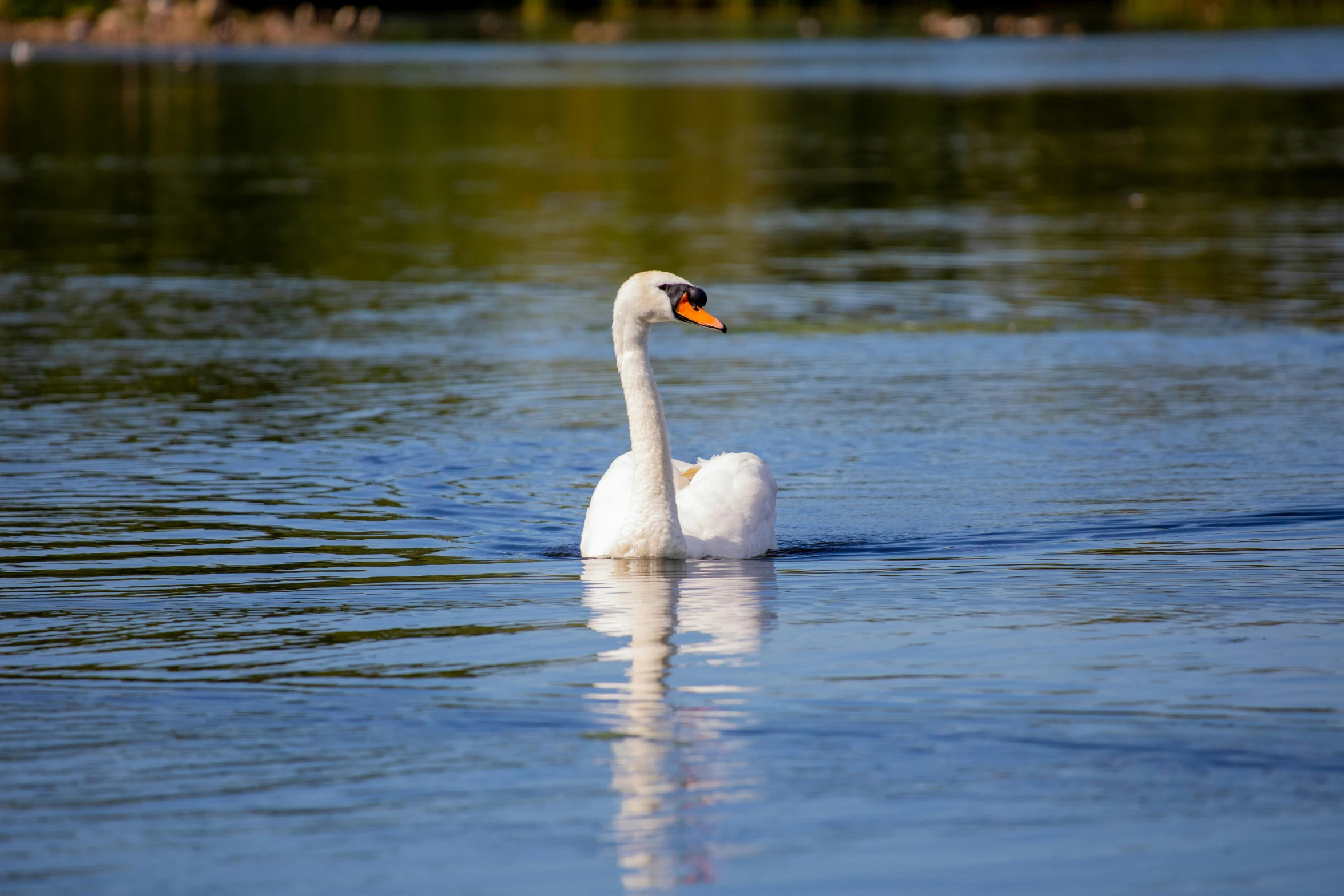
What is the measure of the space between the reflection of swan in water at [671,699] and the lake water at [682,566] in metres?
0.03

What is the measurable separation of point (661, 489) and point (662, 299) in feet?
3.18

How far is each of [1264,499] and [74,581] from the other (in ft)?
21.3

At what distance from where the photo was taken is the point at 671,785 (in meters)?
6.52

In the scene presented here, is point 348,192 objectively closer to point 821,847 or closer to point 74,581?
point 74,581

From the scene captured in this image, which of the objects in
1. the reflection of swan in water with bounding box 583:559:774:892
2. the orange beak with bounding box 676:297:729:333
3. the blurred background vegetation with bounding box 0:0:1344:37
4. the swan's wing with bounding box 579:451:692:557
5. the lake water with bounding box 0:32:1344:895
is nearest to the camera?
the reflection of swan in water with bounding box 583:559:774:892

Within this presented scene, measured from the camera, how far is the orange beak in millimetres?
9984

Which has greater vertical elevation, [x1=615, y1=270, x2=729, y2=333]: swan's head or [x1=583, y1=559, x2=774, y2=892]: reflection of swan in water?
[x1=615, y1=270, x2=729, y2=333]: swan's head

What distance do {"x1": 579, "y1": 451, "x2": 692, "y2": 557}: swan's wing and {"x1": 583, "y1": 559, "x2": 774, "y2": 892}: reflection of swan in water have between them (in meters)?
0.11

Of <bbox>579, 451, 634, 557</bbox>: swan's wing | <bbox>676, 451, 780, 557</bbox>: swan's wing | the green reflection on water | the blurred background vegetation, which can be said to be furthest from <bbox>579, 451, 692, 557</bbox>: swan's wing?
the blurred background vegetation

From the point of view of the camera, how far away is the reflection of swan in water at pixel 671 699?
6090 mm

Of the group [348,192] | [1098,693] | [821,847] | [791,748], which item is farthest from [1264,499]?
[348,192]

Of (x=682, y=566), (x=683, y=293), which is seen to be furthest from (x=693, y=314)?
(x=682, y=566)

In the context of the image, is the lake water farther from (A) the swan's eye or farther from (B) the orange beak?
(A) the swan's eye

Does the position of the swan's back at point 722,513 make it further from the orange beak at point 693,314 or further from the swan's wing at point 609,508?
the orange beak at point 693,314
